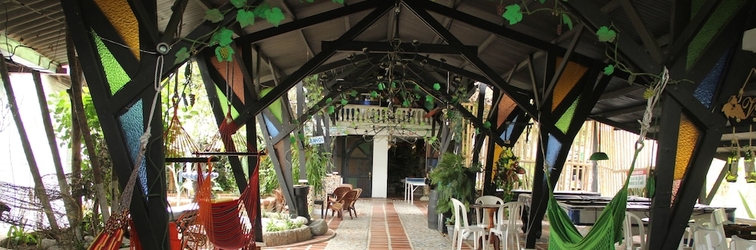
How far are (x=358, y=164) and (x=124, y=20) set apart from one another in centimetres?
1451

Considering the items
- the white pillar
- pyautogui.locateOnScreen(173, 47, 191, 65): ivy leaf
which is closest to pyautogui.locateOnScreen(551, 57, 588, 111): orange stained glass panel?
pyautogui.locateOnScreen(173, 47, 191, 65): ivy leaf

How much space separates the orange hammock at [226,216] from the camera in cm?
414

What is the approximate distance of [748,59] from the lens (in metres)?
3.15

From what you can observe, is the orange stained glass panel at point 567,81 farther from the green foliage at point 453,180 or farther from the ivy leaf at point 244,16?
the ivy leaf at point 244,16

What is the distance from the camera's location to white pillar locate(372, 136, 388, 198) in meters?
16.8

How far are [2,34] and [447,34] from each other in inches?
144

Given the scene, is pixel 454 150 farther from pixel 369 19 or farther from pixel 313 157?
pixel 369 19

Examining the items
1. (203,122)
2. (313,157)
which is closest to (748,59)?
(313,157)

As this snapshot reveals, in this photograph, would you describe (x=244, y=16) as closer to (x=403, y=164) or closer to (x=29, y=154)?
(x=29, y=154)

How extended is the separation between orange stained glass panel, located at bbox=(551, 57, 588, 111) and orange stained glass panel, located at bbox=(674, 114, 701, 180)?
2153 mm

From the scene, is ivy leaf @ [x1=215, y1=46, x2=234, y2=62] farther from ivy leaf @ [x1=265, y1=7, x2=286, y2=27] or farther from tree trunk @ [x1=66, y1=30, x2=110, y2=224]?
tree trunk @ [x1=66, y1=30, x2=110, y2=224]

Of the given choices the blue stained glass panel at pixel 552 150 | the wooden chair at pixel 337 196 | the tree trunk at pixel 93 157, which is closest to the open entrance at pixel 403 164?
the wooden chair at pixel 337 196

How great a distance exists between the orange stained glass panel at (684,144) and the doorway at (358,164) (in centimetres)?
1395

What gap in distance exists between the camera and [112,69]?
2.79 meters
